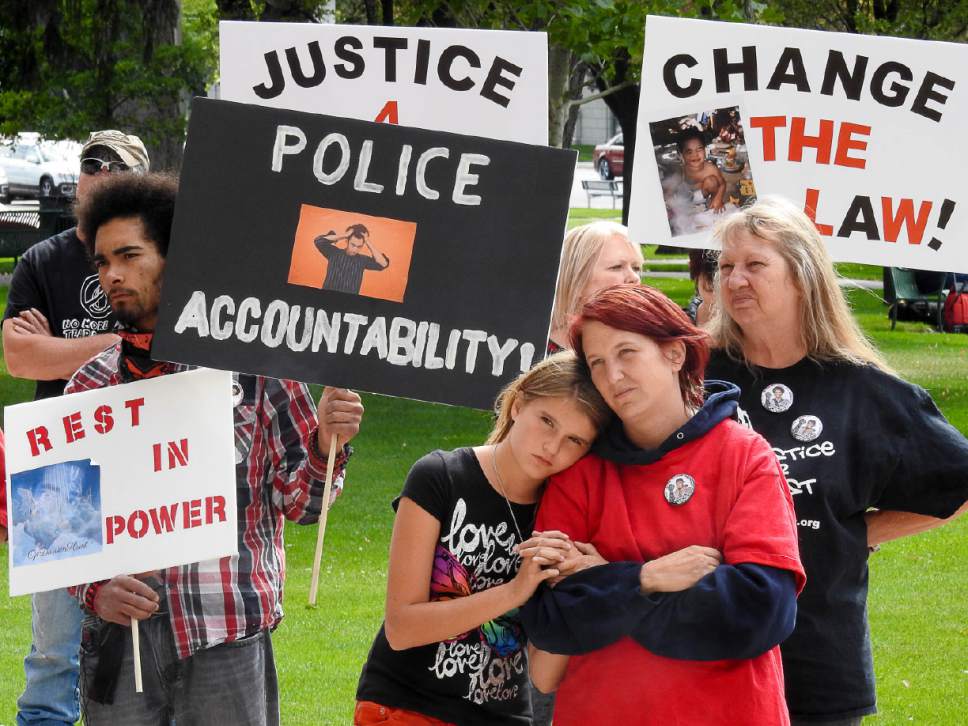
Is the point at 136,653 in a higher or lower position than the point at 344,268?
lower

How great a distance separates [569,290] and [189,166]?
3.82ft

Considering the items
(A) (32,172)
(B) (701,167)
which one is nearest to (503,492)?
(B) (701,167)

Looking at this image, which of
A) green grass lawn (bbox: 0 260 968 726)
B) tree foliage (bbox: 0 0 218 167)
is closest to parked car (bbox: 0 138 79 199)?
tree foliage (bbox: 0 0 218 167)

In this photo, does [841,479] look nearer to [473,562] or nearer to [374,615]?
[473,562]

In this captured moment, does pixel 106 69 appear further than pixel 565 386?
Yes

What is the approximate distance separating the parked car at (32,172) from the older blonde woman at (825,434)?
120 ft

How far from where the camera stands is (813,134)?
4.41 m

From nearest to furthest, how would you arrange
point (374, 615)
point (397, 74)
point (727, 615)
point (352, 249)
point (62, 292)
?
point (727, 615)
point (352, 249)
point (397, 74)
point (62, 292)
point (374, 615)

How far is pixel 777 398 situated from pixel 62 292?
107 inches

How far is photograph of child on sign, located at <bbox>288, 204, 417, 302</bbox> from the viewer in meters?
3.34

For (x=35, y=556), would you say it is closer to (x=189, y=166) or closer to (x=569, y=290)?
(x=189, y=166)

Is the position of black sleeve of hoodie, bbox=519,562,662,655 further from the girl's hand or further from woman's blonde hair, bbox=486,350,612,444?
woman's blonde hair, bbox=486,350,612,444

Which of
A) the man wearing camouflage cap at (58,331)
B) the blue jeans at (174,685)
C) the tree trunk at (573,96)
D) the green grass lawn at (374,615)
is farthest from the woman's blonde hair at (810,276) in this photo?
the tree trunk at (573,96)

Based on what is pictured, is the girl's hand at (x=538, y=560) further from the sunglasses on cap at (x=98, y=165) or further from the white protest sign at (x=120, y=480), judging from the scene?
the sunglasses on cap at (x=98, y=165)
